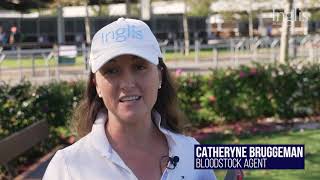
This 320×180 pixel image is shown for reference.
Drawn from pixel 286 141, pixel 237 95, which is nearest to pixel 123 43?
pixel 286 141

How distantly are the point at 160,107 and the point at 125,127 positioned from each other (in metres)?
0.36

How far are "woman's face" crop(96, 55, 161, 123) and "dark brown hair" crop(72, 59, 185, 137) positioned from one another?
7.8 inches

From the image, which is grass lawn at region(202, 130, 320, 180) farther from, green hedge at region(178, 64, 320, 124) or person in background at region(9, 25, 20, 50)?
person in background at region(9, 25, 20, 50)

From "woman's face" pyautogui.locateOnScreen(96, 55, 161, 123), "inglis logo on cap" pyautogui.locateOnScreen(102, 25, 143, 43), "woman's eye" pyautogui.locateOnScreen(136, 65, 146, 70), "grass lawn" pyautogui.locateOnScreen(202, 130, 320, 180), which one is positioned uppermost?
"inglis logo on cap" pyautogui.locateOnScreen(102, 25, 143, 43)

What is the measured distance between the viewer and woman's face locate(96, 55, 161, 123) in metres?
1.97

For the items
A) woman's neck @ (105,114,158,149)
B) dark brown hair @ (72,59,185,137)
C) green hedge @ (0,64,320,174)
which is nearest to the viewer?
woman's neck @ (105,114,158,149)

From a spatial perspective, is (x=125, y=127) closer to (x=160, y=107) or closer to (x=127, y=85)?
(x=127, y=85)

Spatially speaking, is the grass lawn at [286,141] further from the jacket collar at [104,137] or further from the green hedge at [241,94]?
the jacket collar at [104,137]

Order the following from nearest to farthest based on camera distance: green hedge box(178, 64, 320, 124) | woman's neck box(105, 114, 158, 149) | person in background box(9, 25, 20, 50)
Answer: woman's neck box(105, 114, 158, 149) < green hedge box(178, 64, 320, 124) < person in background box(9, 25, 20, 50)

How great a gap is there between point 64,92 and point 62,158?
7480mm

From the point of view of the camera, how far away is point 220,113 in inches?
400

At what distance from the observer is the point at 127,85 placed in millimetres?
1967

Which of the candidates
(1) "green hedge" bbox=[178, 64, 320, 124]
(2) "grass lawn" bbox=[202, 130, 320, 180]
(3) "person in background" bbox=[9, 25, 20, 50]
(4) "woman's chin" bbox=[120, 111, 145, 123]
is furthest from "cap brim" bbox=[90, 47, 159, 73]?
(3) "person in background" bbox=[9, 25, 20, 50]

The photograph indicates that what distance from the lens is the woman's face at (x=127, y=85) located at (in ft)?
6.48
